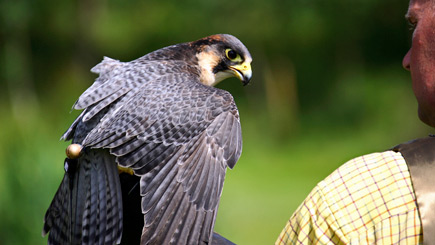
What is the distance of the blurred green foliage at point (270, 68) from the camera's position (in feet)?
30.3

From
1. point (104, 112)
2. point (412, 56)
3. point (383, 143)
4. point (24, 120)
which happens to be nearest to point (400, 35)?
point (383, 143)

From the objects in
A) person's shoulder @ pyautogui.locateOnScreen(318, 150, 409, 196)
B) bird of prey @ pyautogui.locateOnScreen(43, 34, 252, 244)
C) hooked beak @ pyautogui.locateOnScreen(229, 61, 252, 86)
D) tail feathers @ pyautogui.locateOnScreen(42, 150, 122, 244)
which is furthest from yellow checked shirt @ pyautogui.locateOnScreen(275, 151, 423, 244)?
hooked beak @ pyautogui.locateOnScreen(229, 61, 252, 86)

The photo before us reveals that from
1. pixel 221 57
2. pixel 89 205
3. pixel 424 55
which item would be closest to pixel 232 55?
pixel 221 57

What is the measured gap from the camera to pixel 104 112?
2.47 m

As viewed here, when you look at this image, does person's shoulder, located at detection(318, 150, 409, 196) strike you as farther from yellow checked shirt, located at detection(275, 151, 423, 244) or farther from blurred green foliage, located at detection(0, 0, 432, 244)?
blurred green foliage, located at detection(0, 0, 432, 244)

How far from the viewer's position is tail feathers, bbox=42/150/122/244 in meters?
2.16

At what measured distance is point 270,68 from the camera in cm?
1051

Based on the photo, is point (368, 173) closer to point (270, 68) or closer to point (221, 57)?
point (221, 57)

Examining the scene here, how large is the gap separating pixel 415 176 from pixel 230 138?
1.01m

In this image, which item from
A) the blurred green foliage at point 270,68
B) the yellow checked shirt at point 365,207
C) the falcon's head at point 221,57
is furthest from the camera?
the blurred green foliage at point 270,68

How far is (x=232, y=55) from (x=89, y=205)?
1099 millimetres

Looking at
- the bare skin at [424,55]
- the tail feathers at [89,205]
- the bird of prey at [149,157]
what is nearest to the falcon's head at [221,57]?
the bird of prey at [149,157]

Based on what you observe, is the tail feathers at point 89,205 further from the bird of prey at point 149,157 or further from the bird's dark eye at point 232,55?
the bird's dark eye at point 232,55

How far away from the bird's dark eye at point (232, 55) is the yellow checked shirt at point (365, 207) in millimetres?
1622
